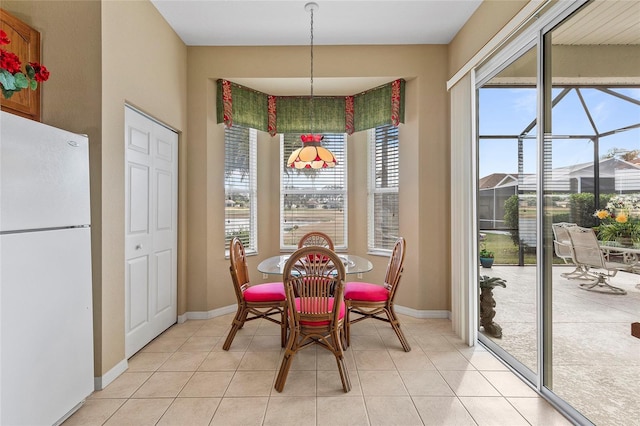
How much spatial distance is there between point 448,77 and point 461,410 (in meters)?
3.14

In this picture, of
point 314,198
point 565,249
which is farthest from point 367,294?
point 314,198

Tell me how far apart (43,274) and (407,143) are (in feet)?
10.9

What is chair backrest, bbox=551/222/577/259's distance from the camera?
6.11ft

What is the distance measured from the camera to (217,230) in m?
3.52

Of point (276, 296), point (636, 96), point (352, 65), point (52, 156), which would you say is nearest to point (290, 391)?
point (276, 296)

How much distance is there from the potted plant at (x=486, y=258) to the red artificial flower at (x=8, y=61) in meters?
3.38

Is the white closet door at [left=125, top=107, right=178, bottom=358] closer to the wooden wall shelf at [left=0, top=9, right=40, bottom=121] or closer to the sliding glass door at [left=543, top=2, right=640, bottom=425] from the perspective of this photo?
the wooden wall shelf at [left=0, top=9, right=40, bottom=121]

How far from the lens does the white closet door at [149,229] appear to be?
2506mm

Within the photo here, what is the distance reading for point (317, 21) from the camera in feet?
9.80

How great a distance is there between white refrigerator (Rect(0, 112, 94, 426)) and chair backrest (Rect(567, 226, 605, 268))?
Result: 2962 millimetres

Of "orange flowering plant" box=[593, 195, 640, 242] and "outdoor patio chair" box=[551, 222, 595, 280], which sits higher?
"orange flowering plant" box=[593, 195, 640, 242]

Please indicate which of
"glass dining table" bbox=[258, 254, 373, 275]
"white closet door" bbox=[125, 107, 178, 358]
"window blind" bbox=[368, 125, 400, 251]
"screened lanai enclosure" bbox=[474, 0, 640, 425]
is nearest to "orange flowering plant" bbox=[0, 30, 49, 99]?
"white closet door" bbox=[125, 107, 178, 358]

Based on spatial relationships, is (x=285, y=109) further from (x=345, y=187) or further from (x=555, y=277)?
(x=555, y=277)

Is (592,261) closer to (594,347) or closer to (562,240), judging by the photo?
(562,240)
